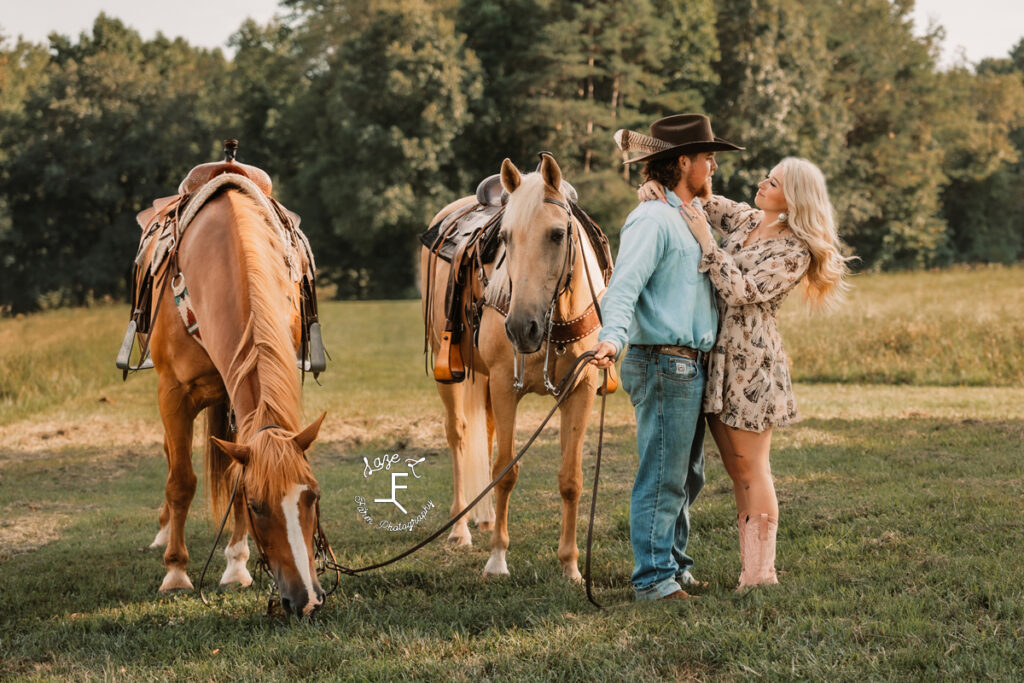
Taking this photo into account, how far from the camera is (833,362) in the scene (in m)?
13.6

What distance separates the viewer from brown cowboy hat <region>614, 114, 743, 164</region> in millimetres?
3992

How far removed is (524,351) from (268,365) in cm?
116

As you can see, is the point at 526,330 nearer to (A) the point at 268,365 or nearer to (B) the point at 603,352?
(B) the point at 603,352

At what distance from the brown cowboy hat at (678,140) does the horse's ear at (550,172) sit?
413mm

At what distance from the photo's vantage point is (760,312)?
13.3 ft

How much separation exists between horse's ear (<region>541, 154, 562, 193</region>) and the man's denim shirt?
0.50m

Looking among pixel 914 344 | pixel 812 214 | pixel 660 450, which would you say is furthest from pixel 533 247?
pixel 914 344

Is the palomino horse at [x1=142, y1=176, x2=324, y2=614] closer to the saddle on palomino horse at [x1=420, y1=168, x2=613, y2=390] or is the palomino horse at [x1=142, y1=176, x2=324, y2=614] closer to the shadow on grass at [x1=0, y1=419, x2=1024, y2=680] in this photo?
the shadow on grass at [x1=0, y1=419, x2=1024, y2=680]

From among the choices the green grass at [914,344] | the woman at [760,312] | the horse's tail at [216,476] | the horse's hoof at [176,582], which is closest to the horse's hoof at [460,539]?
the horse's tail at [216,476]

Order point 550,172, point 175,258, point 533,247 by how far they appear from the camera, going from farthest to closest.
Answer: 1. point 175,258
2. point 550,172
3. point 533,247

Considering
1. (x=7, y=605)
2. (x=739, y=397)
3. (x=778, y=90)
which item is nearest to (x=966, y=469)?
(x=739, y=397)

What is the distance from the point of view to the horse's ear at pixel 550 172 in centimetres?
425

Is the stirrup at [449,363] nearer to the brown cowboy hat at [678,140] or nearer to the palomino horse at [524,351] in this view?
the palomino horse at [524,351]

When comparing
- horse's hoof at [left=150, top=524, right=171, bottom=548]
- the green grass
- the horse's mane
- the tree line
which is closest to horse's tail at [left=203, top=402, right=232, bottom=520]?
the horse's mane
